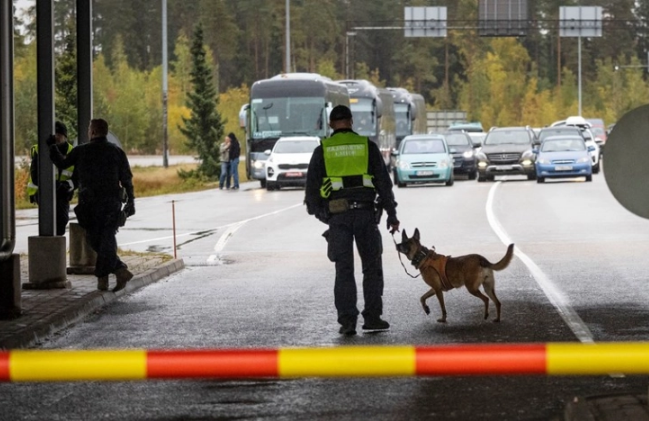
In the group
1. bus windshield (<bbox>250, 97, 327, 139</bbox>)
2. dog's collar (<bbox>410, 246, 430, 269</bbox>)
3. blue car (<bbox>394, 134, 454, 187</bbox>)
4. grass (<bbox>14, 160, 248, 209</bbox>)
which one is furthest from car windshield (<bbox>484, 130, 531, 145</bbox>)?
dog's collar (<bbox>410, 246, 430, 269</bbox>)

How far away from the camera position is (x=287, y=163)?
152ft

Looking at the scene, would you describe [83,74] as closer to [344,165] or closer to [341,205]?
[344,165]

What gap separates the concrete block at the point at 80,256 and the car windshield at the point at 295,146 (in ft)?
92.9

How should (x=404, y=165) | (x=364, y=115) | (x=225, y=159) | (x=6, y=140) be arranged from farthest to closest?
1. (x=364, y=115)
2. (x=225, y=159)
3. (x=404, y=165)
4. (x=6, y=140)

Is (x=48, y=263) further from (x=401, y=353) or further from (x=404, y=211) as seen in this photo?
(x=404, y=211)

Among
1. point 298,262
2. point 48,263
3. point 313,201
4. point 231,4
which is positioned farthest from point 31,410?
point 231,4

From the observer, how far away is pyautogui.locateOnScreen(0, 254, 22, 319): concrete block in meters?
12.8

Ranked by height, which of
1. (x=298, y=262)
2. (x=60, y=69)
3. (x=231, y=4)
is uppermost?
(x=231, y=4)

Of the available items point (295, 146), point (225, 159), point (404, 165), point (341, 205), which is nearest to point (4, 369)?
point (341, 205)

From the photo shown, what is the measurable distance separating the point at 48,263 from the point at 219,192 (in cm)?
3089

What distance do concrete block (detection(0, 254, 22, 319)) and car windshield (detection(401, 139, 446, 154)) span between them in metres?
34.1

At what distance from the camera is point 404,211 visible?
32.7 m

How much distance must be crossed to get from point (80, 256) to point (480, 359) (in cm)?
1320

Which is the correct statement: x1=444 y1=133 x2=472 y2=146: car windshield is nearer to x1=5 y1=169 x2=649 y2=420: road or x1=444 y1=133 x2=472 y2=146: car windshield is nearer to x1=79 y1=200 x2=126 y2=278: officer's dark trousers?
x1=5 y1=169 x2=649 y2=420: road
